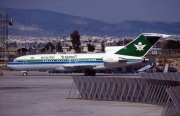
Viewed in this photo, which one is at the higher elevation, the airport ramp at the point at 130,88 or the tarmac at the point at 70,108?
the airport ramp at the point at 130,88

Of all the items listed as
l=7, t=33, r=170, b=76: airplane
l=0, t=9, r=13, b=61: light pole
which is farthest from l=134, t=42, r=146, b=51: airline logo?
l=0, t=9, r=13, b=61: light pole

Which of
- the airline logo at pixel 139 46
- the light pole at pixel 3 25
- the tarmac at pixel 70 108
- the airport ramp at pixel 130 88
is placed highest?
the light pole at pixel 3 25

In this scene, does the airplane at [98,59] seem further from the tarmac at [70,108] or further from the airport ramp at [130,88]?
→ the tarmac at [70,108]

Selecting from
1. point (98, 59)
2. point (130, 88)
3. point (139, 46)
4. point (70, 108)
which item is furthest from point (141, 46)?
point (70, 108)

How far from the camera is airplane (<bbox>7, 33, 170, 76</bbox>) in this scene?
218 feet

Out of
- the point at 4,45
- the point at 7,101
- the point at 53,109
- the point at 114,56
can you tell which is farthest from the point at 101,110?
the point at 4,45

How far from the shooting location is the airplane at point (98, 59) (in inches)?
2618

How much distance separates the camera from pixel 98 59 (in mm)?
68000

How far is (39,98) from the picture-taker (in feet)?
106

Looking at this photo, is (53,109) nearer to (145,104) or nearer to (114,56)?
(145,104)

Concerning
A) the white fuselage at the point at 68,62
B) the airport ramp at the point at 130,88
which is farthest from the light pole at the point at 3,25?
the airport ramp at the point at 130,88

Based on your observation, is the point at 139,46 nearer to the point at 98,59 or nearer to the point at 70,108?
the point at 98,59

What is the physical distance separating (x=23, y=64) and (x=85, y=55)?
31.5ft

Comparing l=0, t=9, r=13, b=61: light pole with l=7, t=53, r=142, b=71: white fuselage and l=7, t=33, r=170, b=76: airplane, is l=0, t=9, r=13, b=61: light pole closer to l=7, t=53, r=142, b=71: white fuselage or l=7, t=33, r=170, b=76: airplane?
l=7, t=53, r=142, b=71: white fuselage
